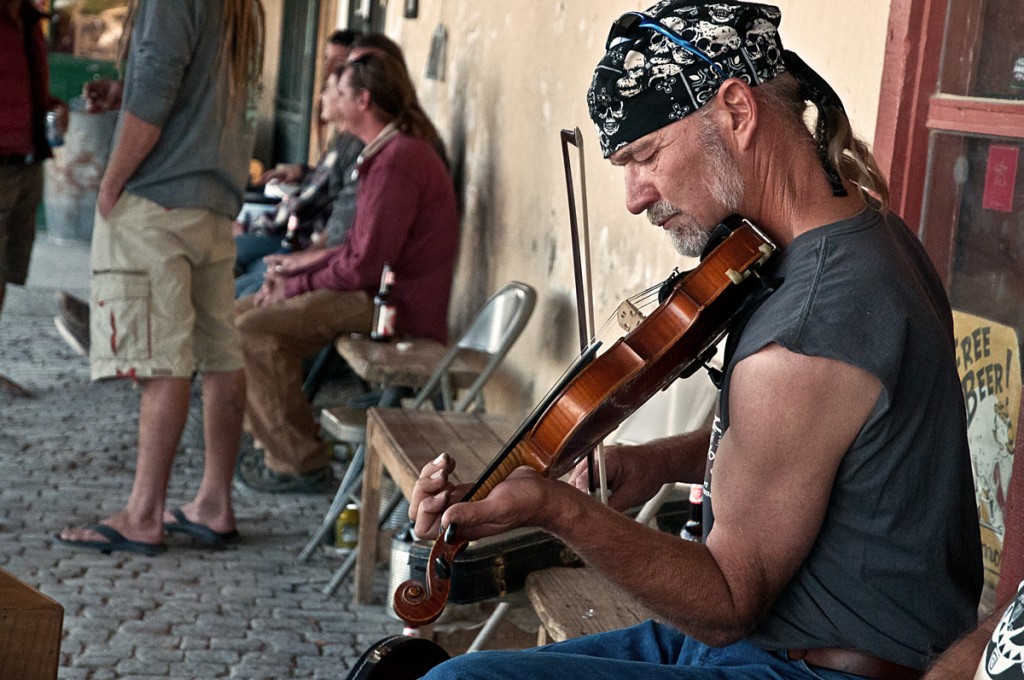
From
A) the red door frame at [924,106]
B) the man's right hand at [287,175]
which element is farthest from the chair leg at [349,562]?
the man's right hand at [287,175]

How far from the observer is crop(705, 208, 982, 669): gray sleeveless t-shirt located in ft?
5.48

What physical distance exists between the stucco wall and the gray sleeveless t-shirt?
1.19 metres

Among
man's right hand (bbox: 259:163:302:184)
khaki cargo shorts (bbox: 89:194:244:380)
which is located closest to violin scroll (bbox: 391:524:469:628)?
khaki cargo shorts (bbox: 89:194:244:380)

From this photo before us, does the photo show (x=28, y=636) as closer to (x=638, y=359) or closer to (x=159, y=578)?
(x=638, y=359)

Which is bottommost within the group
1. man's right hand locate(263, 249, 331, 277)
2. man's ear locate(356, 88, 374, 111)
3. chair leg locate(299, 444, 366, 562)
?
chair leg locate(299, 444, 366, 562)

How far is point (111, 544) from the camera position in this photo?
166 inches

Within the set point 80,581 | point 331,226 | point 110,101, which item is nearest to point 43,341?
point 110,101

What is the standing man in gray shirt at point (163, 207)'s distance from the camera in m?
3.93

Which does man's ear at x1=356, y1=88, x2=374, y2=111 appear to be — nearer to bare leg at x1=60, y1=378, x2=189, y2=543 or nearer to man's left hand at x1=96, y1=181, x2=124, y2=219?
man's left hand at x1=96, y1=181, x2=124, y2=219

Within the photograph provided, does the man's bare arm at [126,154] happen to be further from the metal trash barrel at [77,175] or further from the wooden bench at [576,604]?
the metal trash barrel at [77,175]

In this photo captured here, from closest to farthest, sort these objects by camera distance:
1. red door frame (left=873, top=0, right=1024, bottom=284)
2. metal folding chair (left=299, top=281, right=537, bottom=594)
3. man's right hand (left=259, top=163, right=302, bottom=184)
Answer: red door frame (left=873, top=0, right=1024, bottom=284) → metal folding chair (left=299, top=281, right=537, bottom=594) → man's right hand (left=259, top=163, right=302, bottom=184)

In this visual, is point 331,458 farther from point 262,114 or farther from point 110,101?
point 262,114

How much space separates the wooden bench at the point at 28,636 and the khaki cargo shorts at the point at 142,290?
1.93 m

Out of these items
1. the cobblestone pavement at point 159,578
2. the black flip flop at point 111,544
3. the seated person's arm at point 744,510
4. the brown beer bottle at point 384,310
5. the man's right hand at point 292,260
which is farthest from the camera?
the man's right hand at point 292,260
